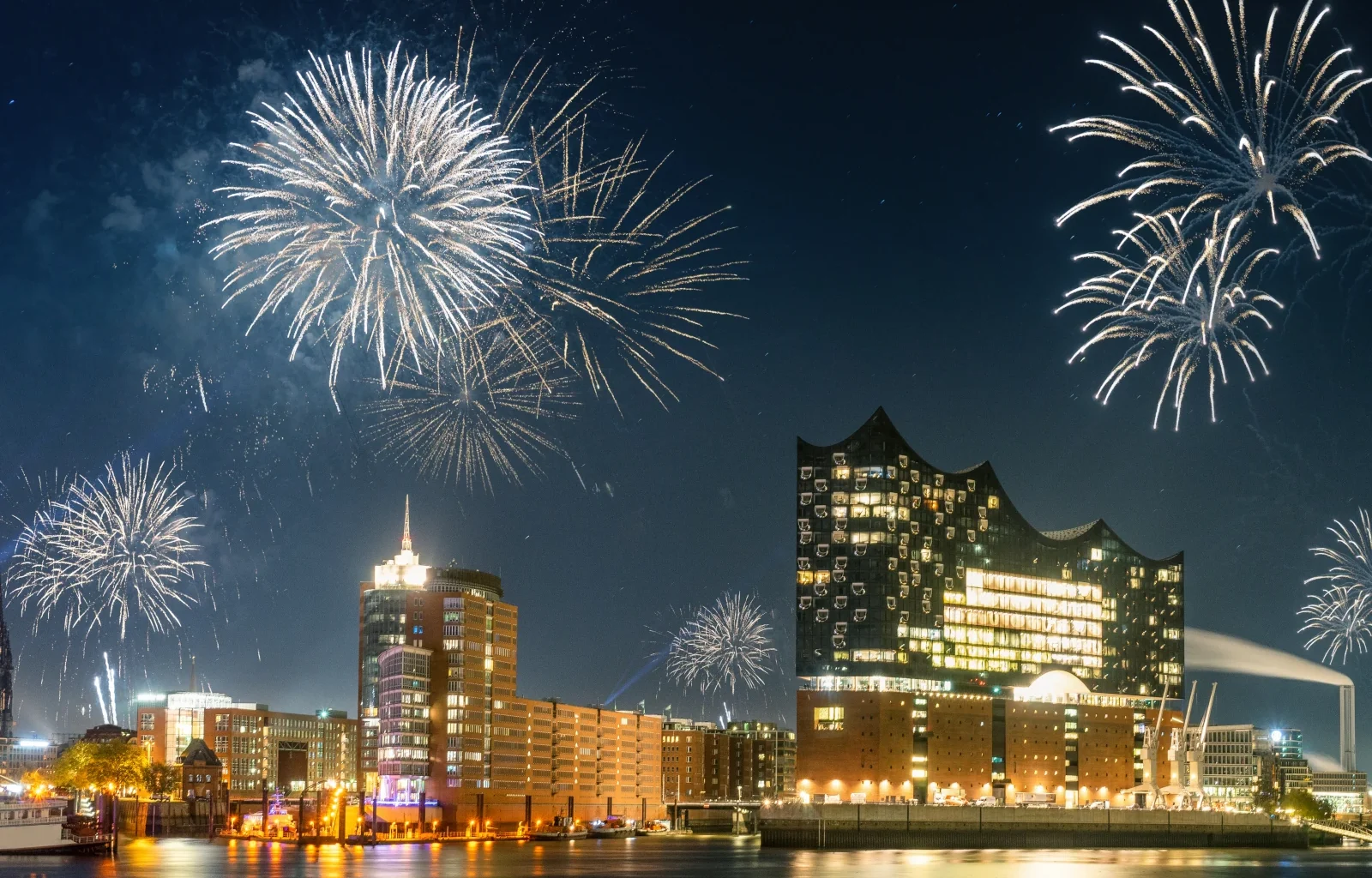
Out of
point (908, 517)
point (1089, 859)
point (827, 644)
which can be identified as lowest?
point (1089, 859)

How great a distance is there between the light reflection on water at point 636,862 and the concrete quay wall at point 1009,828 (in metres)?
5.20

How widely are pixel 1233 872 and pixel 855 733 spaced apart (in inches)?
2287

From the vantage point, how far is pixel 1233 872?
418ft

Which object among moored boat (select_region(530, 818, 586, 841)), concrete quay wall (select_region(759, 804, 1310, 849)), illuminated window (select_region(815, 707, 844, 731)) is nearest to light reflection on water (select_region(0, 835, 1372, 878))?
concrete quay wall (select_region(759, 804, 1310, 849))

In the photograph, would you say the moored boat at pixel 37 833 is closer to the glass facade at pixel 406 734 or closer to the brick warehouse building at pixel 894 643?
the glass facade at pixel 406 734

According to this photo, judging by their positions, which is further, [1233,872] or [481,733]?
[481,733]

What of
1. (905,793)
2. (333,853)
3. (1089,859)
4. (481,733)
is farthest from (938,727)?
(333,853)

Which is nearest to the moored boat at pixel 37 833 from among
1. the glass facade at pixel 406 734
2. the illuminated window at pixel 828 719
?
the glass facade at pixel 406 734

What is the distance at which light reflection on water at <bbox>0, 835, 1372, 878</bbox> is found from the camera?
376 feet

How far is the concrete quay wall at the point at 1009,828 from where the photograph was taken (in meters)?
167

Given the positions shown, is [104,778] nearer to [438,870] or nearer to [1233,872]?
[438,870]

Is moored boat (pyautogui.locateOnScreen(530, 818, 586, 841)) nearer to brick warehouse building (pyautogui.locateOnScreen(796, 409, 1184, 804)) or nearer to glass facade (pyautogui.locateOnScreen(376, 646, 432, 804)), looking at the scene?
glass facade (pyautogui.locateOnScreen(376, 646, 432, 804))

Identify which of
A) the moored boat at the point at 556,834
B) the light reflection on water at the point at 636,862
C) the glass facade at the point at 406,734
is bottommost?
the moored boat at the point at 556,834

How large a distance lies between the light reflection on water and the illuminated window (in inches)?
625
